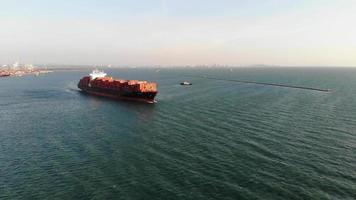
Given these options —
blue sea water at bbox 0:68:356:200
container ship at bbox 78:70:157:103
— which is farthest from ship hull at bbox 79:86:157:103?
blue sea water at bbox 0:68:356:200

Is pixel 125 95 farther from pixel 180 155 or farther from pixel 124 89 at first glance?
pixel 180 155

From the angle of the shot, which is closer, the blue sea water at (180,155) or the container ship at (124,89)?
the blue sea water at (180,155)

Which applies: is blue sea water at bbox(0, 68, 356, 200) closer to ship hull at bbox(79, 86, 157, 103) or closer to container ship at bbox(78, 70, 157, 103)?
ship hull at bbox(79, 86, 157, 103)

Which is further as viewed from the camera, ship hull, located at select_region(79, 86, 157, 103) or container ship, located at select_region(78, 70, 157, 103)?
container ship, located at select_region(78, 70, 157, 103)

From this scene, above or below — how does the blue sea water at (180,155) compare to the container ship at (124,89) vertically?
below

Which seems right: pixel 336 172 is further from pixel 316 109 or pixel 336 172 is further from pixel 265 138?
pixel 316 109

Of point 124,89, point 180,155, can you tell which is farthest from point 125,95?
point 180,155

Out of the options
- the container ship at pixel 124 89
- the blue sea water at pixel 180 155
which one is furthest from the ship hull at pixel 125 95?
the blue sea water at pixel 180 155

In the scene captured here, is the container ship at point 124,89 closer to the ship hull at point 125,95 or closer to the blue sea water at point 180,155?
the ship hull at point 125,95
